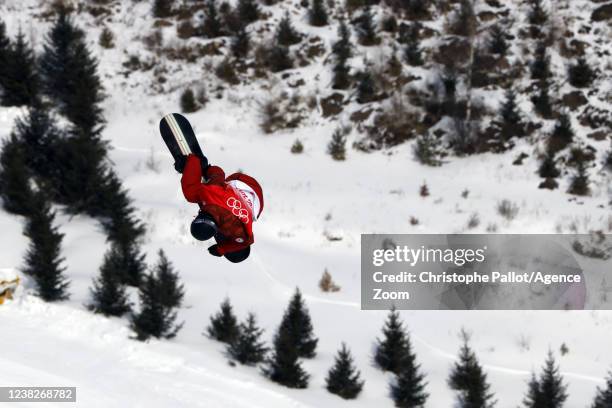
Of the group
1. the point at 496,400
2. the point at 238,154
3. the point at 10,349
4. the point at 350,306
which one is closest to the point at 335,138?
the point at 238,154

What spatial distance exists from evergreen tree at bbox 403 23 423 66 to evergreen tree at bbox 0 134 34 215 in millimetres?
14713

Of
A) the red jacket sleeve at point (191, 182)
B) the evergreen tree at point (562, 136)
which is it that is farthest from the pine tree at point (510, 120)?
the red jacket sleeve at point (191, 182)

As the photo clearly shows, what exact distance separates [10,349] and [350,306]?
7761 millimetres

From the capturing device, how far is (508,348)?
541 inches

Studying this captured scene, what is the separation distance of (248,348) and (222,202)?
9.21 m

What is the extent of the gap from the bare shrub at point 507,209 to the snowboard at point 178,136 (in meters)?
14.2

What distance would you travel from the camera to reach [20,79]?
73.0 feet

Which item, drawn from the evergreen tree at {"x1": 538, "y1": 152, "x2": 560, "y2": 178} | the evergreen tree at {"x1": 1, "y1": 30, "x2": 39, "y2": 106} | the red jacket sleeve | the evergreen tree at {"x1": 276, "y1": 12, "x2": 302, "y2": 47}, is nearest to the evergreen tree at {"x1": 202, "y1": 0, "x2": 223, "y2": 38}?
the evergreen tree at {"x1": 276, "y1": 12, "x2": 302, "y2": 47}

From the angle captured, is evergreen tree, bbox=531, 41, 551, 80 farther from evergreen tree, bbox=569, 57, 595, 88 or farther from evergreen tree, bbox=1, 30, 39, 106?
evergreen tree, bbox=1, 30, 39, 106

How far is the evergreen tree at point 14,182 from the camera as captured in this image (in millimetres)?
16625

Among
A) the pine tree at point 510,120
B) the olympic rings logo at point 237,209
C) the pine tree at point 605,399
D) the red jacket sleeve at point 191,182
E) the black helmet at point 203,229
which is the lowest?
the pine tree at point 605,399

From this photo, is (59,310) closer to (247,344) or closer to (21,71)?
(247,344)

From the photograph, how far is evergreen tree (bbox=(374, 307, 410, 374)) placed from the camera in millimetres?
12750

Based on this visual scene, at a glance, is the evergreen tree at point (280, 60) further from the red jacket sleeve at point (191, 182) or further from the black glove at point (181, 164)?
the red jacket sleeve at point (191, 182)
